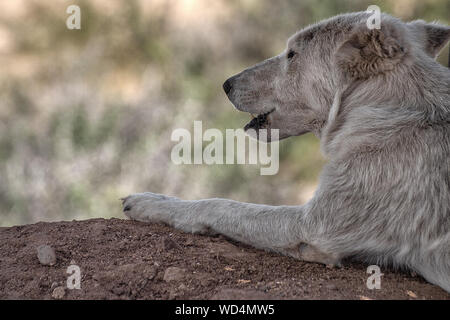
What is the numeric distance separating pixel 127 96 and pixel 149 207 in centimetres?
512

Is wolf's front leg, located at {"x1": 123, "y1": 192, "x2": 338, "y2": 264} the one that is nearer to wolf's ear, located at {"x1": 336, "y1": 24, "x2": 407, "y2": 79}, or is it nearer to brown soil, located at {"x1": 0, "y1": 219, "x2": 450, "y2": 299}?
brown soil, located at {"x1": 0, "y1": 219, "x2": 450, "y2": 299}

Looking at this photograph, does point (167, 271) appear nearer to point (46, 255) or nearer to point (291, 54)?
point (46, 255)

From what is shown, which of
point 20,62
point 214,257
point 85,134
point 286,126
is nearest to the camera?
point 214,257

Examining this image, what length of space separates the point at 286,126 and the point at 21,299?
186 cm

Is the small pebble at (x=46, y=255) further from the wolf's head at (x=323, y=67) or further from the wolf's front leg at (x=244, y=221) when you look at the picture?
the wolf's head at (x=323, y=67)

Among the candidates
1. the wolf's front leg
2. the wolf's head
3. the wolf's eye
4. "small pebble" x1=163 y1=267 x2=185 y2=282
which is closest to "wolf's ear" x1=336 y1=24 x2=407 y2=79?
the wolf's head

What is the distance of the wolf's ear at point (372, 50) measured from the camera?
2.80m

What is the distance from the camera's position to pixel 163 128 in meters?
7.32

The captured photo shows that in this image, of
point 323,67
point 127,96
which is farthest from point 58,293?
point 127,96

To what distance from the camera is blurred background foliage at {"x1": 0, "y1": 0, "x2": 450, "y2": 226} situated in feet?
20.7

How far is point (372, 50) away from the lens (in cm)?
284
